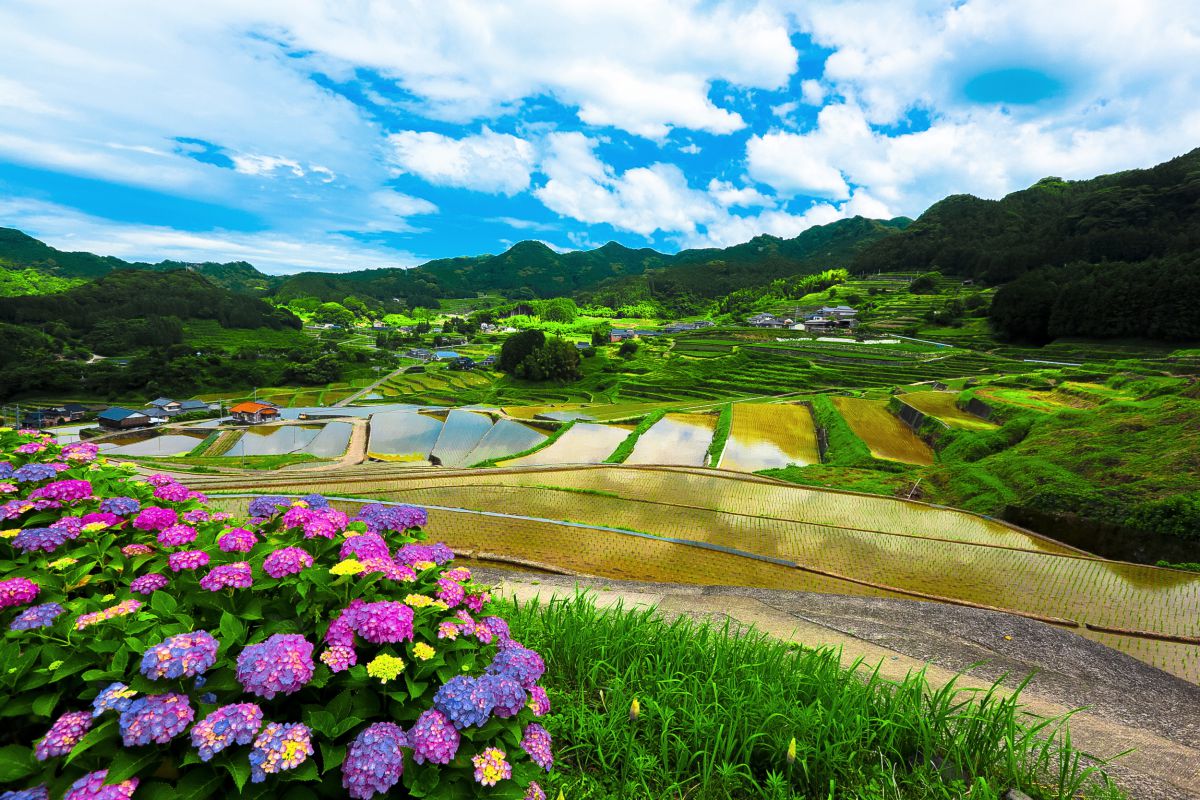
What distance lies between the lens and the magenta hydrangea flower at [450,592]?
2674mm

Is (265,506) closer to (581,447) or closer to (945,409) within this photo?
(581,447)

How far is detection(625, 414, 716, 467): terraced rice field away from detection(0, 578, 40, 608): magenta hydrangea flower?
21055 mm

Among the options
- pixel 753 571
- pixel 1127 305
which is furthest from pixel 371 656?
pixel 1127 305

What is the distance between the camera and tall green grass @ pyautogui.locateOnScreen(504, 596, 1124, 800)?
3.05 m

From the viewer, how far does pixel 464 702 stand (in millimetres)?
2051

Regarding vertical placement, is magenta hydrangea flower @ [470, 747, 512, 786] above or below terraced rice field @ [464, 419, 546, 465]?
above

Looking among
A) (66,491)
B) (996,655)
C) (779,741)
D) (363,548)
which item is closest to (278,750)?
(363,548)

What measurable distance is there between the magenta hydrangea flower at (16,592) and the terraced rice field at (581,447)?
73.4ft

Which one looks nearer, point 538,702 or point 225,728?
point 225,728

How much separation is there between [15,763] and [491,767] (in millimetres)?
1742

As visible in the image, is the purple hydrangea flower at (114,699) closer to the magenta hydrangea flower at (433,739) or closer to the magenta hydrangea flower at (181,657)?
the magenta hydrangea flower at (181,657)

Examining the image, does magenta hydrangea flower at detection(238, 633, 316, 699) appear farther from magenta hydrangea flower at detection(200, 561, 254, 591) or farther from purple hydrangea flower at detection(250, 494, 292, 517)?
purple hydrangea flower at detection(250, 494, 292, 517)

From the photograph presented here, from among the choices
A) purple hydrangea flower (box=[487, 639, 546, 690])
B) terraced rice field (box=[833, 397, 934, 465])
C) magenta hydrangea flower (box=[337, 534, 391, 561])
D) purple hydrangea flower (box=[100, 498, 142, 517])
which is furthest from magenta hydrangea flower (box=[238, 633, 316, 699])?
terraced rice field (box=[833, 397, 934, 465])

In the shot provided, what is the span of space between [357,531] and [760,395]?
43108 millimetres
